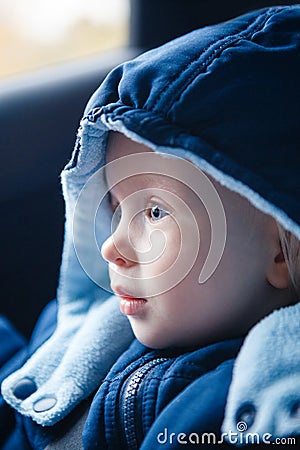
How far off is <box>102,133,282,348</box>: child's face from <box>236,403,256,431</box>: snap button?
0.11 meters

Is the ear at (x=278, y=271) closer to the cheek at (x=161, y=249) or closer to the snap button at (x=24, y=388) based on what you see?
the cheek at (x=161, y=249)

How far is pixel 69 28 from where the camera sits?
1.29 m

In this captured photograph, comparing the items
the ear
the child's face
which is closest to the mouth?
the child's face

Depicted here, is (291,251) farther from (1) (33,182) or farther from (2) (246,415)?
(1) (33,182)

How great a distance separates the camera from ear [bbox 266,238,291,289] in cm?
73

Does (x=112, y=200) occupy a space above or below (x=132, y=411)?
above

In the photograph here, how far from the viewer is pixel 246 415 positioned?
0.67 meters

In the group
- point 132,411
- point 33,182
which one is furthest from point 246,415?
point 33,182

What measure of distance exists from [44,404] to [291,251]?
331mm

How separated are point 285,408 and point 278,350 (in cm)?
5

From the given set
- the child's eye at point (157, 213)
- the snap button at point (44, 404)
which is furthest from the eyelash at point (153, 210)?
the snap button at point (44, 404)

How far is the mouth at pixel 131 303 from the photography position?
77 cm

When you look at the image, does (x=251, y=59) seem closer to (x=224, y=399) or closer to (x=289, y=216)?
(x=289, y=216)

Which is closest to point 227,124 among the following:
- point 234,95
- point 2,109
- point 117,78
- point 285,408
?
point 234,95
